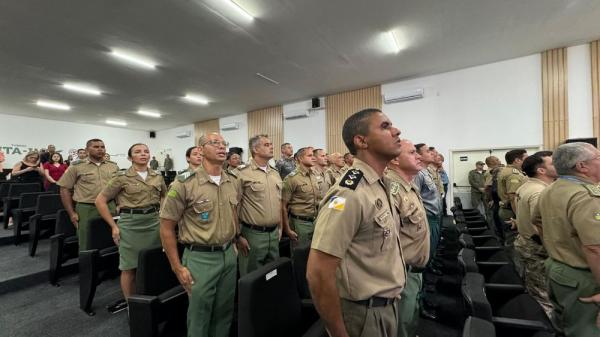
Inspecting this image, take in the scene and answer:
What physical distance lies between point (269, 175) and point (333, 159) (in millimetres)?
3245

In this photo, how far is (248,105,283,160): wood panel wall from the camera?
914 centimetres

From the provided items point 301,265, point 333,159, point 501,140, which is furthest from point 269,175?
point 501,140

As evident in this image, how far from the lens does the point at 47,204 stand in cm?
401

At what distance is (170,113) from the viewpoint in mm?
9688

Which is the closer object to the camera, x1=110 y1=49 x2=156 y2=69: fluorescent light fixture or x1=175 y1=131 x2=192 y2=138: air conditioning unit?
x1=110 y1=49 x2=156 y2=69: fluorescent light fixture

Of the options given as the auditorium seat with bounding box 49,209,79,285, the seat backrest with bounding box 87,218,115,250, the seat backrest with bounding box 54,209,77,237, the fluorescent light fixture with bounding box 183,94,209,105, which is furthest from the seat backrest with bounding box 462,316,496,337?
the fluorescent light fixture with bounding box 183,94,209,105

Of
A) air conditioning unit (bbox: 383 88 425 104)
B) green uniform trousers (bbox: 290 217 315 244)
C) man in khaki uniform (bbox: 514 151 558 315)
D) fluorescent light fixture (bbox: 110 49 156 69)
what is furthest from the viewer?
air conditioning unit (bbox: 383 88 425 104)

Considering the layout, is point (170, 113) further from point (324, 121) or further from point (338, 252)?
point (338, 252)

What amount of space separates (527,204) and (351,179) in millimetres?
1964

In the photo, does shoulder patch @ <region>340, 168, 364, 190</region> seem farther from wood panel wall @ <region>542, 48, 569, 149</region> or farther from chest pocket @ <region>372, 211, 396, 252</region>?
wood panel wall @ <region>542, 48, 569, 149</region>

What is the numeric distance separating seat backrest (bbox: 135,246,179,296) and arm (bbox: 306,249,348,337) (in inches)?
53.2

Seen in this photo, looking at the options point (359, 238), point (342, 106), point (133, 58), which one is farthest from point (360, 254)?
point (342, 106)

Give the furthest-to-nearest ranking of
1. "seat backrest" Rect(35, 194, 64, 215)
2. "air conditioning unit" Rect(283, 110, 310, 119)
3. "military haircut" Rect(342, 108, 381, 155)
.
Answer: "air conditioning unit" Rect(283, 110, 310, 119)
"seat backrest" Rect(35, 194, 64, 215)
"military haircut" Rect(342, 108, 381, 155)

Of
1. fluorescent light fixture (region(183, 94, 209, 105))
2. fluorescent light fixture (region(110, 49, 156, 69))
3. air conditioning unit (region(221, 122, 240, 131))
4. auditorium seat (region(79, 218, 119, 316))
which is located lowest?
auditorium seat (region(79, 218, 119, 316))
